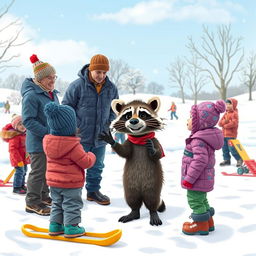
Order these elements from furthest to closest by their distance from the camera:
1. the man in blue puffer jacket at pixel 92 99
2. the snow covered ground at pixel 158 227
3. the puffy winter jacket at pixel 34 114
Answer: the man in blue puffer jacket at pixel 92 99 < the puffy winter jacket at pixel 34 114 < the snow covered ground at pixel 158 227

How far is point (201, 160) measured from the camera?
3.47 metres

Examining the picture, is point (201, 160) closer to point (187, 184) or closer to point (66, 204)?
point (187, 184)

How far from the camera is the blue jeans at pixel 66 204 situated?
342 cm

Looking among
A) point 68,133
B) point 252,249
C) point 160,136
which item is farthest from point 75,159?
point 160,136

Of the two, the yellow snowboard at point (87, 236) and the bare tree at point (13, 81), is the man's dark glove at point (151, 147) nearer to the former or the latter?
the yellow snowboard at point (87, 236)

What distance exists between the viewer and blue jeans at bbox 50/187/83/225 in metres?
3.42

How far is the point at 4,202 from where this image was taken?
4836mm

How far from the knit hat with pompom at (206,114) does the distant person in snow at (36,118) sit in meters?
1.92

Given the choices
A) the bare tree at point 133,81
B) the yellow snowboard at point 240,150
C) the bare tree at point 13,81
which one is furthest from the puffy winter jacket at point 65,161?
the bare tree at point 13,81

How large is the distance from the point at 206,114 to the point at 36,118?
2254 mm

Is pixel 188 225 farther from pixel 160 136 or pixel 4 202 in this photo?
pixel 160 136

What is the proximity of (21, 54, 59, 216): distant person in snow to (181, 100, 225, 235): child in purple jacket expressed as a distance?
6.21ft

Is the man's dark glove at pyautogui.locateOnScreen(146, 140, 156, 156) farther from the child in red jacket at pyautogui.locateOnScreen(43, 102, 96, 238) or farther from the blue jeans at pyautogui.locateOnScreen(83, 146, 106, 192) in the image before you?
the blue jeans at pyautogui.locateOnScreen(83, 146, 106, 192)

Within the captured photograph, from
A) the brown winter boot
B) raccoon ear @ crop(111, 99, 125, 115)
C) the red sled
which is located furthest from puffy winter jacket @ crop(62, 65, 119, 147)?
the red sled
